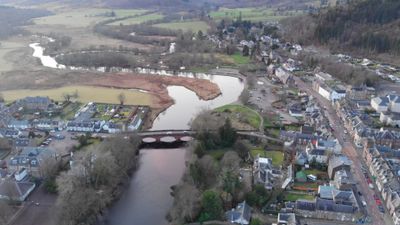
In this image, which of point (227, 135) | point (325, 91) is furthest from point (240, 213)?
point (325, 91)

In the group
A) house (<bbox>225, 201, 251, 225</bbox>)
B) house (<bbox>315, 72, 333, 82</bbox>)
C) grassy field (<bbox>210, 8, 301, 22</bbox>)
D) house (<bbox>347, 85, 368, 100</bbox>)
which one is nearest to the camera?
house (<bbox>225, 201, 251, 225</bbox>)

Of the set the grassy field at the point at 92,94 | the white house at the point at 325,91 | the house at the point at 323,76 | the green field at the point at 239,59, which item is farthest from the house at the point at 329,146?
the green field at the point at 239,59

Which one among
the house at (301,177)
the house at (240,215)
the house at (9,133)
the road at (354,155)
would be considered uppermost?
the house at (9,133)

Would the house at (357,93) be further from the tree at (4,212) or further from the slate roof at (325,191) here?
the tree at (4,212)

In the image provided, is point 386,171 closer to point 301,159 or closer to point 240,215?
point 301,159

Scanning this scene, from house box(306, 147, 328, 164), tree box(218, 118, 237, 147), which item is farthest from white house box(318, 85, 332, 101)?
tree box(218, 118, 237, 147)

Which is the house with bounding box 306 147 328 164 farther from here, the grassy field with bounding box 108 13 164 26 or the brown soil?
the grassy field with bounding box 108 13 164 26
